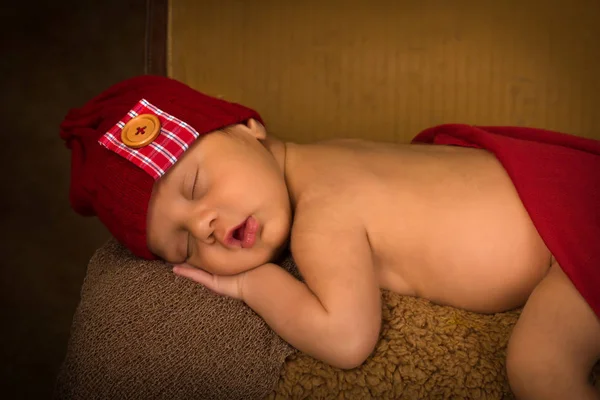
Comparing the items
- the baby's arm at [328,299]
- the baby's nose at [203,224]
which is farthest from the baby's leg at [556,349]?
the baby's nose at [203,224]

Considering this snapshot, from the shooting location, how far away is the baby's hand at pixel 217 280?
945 millimetres

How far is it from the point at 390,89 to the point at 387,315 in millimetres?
664

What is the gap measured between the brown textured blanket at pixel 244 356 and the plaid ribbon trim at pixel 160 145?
22cm

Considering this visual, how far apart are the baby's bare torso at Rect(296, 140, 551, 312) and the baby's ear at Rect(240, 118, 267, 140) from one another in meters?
0.13

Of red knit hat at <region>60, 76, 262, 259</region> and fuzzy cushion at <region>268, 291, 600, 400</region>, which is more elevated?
red knit hat at <region>60, 76, 262, 259</region>

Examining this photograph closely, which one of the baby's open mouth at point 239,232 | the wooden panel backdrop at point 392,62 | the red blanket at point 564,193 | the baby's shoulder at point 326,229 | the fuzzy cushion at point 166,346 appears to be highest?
the wooden panel backdrop at point 392,62

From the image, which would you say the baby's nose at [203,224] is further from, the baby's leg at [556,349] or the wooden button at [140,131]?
the baby's leg at [556,349]

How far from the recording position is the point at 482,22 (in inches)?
50.5

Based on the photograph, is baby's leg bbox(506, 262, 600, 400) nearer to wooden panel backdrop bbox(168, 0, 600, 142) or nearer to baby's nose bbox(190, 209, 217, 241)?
baby's nose bbox(190, 209, 217, 241)

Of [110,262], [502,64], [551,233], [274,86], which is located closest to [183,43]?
[274,86]

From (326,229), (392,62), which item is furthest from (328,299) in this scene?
(392,62)

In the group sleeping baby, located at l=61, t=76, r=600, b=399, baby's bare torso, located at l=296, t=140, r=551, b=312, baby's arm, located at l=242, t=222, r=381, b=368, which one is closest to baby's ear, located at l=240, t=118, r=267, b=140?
sleeping baby, located at l=61, t=76, r=600, b=399

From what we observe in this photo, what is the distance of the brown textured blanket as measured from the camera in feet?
2.64

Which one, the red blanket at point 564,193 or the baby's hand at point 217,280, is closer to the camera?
the red blanket at point 564,193
